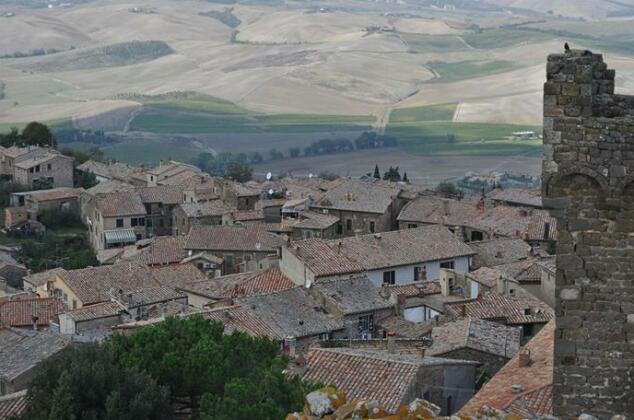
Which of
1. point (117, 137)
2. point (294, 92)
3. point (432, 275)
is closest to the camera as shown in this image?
point (432, 275)

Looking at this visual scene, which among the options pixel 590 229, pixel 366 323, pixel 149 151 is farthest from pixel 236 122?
pixel 590 229

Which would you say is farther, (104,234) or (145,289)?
(104,234)

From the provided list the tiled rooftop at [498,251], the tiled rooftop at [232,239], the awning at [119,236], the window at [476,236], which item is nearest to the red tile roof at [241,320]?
the tiled rooftop at [498,251]

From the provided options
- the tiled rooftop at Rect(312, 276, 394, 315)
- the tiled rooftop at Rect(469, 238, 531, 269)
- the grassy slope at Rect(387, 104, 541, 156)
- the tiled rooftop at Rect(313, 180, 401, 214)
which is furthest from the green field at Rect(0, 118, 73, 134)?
the tiled rooftop at Rect(312, 276, 394, 315)

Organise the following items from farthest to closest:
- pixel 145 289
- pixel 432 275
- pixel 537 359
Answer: pixel 432 275, pixel 145 289, pixel 537 359

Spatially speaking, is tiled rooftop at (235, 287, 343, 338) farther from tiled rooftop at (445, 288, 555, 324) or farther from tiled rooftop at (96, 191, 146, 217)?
tiled rooftop at (96, 191, 146, 217)

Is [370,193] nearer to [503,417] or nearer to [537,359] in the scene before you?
[537,359]

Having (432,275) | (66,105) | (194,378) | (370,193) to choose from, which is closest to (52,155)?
(370,193)
